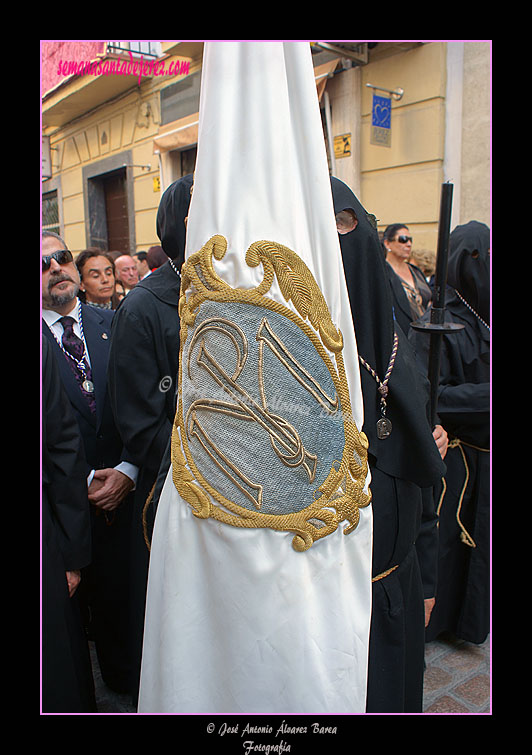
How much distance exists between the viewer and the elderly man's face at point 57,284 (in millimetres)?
2766

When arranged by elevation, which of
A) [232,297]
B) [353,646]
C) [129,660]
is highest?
[232,297]

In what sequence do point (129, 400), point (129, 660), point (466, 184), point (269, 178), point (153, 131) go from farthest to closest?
point (153, 131), point (466, 184), point (129, 660), point (129, 400), point (269, 178)

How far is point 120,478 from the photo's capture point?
2479 millimetres

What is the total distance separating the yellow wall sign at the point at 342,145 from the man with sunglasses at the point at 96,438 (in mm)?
5019

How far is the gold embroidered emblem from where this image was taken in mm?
1233

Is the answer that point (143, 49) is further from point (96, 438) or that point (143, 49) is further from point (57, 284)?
point (96, 438)

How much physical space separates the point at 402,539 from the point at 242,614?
1.71 feet

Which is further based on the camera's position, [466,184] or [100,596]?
[466,184]

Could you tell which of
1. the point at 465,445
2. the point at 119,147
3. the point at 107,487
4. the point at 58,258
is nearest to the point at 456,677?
the point at 465,445

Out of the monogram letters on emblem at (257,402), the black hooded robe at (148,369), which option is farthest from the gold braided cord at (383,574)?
the black hooded robe at (148,369)

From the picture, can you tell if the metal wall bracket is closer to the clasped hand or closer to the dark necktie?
the dark necktie

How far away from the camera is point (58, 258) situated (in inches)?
111

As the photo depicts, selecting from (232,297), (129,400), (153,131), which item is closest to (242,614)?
(232,297)

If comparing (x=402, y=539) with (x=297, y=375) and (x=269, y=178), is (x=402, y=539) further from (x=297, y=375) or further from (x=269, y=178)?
(x=269, y=178)
